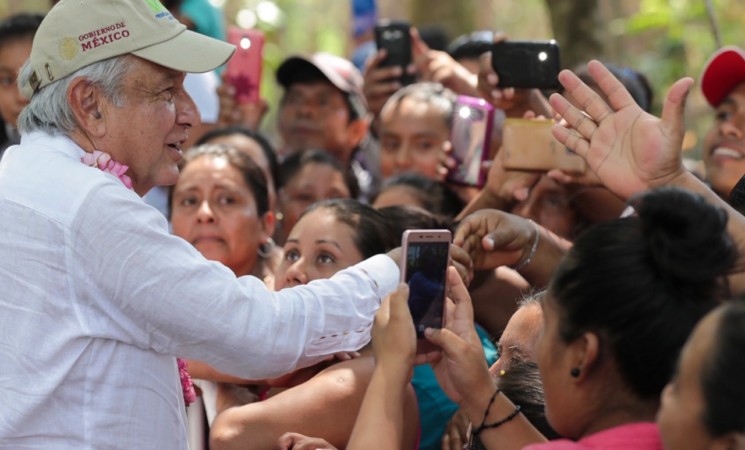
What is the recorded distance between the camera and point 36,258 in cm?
260

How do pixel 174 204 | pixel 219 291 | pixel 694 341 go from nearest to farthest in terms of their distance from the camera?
1. pixel 694 341
2. pixel 219 291
3. pixel 174 204

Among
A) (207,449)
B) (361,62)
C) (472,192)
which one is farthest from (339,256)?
(361,62)

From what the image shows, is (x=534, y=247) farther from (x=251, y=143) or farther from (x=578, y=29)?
(x=578, y=29)

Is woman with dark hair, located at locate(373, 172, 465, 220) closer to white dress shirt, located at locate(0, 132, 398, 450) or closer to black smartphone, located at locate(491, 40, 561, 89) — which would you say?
black smartphone, located at locate(491, 40, 561, 89)

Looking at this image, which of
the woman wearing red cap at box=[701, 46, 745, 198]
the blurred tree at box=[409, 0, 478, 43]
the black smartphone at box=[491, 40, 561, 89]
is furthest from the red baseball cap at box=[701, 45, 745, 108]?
the blurred tree at box=[409, 0, 478, 43]

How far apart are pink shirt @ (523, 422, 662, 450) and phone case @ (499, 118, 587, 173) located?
1.75 metres

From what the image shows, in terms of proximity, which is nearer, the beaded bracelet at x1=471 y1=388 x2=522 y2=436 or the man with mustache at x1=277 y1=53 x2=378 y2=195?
the beaded bracelet at x1=471 y1=388 x2=522 y2=436

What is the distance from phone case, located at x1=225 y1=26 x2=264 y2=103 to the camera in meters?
5.54

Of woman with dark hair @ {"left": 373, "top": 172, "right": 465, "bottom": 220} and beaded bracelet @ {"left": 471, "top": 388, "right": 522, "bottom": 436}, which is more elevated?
beaded bracelet @ {"left": 471, "top": 388, "right": 522, "bottom": 436}

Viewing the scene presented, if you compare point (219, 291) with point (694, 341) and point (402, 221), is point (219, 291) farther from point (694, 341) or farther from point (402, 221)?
point (402, 221)

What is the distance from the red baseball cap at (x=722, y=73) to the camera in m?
4.25

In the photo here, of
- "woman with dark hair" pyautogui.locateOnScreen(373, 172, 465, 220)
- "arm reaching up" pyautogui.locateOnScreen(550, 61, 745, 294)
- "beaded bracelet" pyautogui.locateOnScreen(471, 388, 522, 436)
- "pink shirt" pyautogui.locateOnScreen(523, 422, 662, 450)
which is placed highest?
"arm reaching up" pyautogui.locateOnScreen(550, 61, 745, 294)

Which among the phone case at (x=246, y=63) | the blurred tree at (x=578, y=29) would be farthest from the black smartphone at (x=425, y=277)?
the blurred tree at (x=578, y=29)

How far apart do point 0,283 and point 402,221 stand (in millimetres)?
1644
